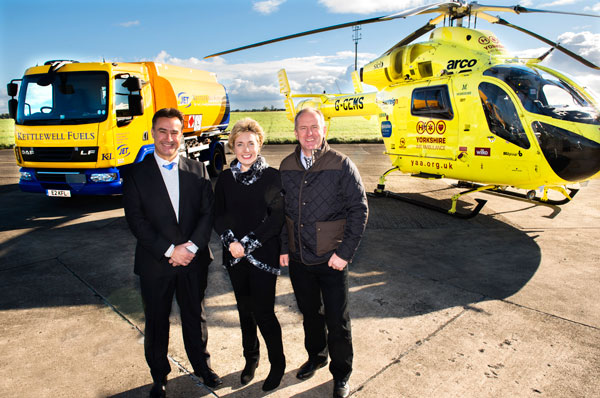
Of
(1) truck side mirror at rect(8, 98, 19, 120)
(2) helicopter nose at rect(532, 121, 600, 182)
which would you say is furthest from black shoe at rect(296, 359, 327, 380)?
(1) truck side mirror at rect(8, 98, 19, 120)

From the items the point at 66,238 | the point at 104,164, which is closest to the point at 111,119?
the point at 104,164

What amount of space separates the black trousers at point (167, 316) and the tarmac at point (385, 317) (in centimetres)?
23

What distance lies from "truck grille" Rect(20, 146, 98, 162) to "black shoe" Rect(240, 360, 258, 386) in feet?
19.2

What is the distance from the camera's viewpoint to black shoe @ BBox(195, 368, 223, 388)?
275 cm

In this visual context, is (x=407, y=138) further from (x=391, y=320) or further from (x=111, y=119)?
(x=111, y=119)

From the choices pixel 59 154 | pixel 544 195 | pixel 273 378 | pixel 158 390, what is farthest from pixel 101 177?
pixel 544 195

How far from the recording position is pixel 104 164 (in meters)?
7.16

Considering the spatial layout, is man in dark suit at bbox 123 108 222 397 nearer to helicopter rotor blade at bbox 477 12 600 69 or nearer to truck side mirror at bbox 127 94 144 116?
truck side mirror at bbox 127 94 144 116

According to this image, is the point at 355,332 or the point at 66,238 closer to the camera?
the point at 355,332

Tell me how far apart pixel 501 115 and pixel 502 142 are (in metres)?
0.44

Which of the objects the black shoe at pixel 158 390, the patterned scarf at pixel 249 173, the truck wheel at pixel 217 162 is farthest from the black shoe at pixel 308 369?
the truck wheel at pixel 217 162

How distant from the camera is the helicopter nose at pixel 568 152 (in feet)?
18.1

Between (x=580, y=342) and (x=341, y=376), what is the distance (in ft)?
7.26

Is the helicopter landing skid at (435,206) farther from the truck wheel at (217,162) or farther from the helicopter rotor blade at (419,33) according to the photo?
the truck wheel at (217,162)
